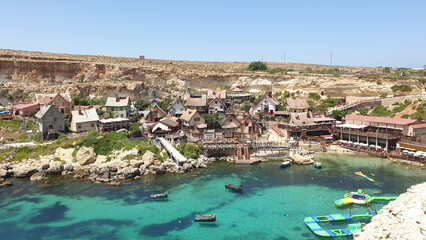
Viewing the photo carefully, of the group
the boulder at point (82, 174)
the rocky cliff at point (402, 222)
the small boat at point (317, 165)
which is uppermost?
the rocky cliff at point (402, 222)

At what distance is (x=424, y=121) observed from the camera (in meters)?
45.0

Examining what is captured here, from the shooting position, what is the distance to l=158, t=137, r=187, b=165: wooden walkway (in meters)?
37.6

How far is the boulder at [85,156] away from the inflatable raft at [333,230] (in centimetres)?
2781

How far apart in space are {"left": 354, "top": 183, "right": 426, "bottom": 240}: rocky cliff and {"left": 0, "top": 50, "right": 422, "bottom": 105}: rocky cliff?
2115 inches

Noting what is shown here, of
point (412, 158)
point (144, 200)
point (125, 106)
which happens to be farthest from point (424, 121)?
point (125, 106)

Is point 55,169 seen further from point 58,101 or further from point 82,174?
point 58,101

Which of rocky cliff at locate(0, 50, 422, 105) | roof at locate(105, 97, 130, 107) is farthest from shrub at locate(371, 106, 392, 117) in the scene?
roof at locate(105, 97, 130, 107)

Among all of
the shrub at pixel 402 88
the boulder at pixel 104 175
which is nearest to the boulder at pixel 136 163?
the boulder at pixel 104 175

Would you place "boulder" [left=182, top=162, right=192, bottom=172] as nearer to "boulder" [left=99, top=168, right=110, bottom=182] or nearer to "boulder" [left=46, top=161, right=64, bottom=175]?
"boulder" [left=99, top=168, right=110, bottom=182]

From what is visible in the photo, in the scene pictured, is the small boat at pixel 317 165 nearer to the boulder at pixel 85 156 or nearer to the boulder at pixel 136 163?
the boulder at pixel 136 163

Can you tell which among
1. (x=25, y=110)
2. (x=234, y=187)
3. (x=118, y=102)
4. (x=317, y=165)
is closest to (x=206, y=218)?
(x=234, y=187)

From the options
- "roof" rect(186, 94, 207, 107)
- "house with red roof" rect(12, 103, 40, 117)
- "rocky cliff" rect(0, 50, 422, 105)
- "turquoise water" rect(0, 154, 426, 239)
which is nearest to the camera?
"turquoise water" rect(0, 154, 426, 239)

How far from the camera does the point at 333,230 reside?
23.2 m

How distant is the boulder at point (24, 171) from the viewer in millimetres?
35969
